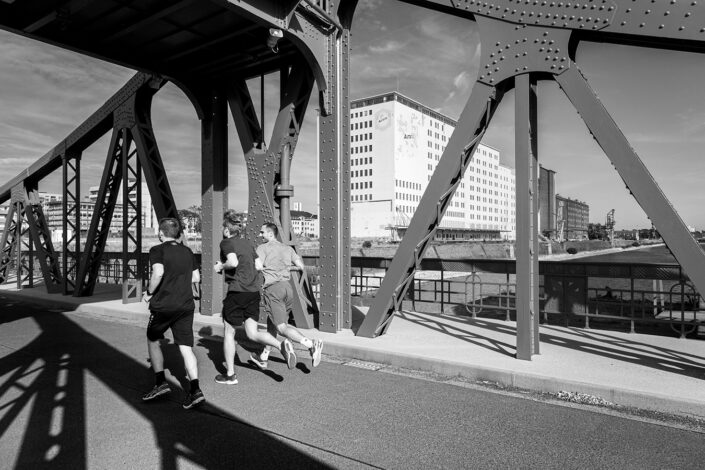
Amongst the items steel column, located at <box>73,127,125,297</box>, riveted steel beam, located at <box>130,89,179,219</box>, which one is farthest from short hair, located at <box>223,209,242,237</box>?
steel column, located at <box>73,127,125,297</box>

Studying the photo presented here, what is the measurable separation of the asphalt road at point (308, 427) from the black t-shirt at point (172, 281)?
3.28 feet

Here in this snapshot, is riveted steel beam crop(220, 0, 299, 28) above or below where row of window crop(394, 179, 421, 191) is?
below

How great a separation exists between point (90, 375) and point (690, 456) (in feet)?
20.2

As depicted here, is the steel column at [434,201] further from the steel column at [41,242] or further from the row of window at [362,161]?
the row of window at [362,161]

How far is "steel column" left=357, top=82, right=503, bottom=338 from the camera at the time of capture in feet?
20.9

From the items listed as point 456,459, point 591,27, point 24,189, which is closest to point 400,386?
point 456,459

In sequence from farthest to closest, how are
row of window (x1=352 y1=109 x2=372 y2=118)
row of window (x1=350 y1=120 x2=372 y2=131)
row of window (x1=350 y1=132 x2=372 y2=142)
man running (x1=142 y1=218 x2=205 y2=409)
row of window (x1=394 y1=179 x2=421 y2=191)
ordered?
row of window (x1=352 y1=109 x2=372 y2=118) → row of window (x1=350 y1=120 x2=372 y2=131) → row of window (x1=350 y1=132 x2=372 y2=142) → row of window (x1=394 y1=179 x2=421 y2=191) → man running (x1=142 y1=218 x2=205 y2=409)

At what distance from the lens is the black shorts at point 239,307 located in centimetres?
567

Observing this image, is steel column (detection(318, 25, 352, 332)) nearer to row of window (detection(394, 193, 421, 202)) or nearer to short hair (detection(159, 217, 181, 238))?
short hair (detection(159, 217, 181, 238))

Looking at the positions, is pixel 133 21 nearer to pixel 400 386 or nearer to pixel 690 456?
pixel 400 386

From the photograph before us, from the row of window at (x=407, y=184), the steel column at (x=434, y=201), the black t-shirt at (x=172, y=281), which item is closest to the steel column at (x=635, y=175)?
the steel column at (x=434, y=201)

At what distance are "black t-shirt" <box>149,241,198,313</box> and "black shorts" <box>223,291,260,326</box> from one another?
2.25 feet

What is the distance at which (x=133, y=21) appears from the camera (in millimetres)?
7809

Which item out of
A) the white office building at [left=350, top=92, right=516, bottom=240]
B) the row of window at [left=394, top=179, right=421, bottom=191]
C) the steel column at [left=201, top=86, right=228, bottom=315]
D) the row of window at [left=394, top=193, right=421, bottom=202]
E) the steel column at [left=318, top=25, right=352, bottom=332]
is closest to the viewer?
the steel column at [left=318, top=25, right=352, bottom=332]
